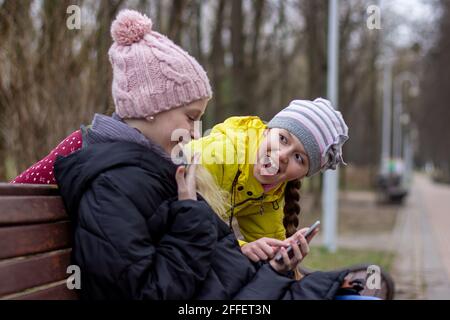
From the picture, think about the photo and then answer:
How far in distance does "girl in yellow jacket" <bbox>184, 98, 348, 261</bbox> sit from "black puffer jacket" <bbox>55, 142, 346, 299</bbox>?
0.62 feet

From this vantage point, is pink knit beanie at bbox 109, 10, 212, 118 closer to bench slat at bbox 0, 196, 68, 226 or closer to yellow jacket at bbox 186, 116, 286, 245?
yellow jacket at bbox 186, 116, 286, 245

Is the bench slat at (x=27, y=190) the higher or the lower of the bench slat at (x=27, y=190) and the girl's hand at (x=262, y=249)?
the higher

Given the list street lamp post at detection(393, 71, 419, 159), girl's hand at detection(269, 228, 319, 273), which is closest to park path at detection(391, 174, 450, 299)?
girl's hand at detection(269, 228, 319, 273)

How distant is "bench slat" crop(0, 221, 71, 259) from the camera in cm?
195

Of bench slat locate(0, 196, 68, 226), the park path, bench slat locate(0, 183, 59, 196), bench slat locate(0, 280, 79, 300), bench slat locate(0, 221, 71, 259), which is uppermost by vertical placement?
bench slat locate(0, 183, 59, 196)

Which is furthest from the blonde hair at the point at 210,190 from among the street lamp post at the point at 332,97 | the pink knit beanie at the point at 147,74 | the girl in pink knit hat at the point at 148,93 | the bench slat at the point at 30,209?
the street lamp post at the point at 332,97

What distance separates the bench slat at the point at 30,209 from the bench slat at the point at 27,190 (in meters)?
0.02

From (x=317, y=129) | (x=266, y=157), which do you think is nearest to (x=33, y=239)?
(x=266, y=157)

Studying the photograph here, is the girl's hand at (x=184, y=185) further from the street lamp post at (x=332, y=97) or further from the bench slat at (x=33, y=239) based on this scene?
the street lamp post at (x=332, y=97)

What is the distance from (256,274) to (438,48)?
22.2m

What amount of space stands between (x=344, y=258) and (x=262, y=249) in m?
7.01

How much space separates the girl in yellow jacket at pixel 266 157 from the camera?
2.44 meters

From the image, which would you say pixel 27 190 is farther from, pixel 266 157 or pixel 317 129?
pixel 317 129

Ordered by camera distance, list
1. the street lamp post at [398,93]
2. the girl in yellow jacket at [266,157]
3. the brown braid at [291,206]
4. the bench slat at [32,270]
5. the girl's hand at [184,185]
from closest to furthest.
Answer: the bench slat at [32,270]
the girl's hand at [184,185]
the girl in yellow jacket at [266,157]
the brown braid at [291,206]
the street lamp post at [398,93]
